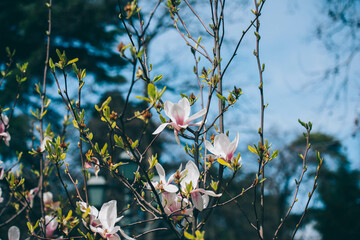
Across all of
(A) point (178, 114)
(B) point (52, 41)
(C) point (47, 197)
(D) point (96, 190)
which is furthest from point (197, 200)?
(B) point (52, 41)

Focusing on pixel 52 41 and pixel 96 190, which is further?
pixel 52 41

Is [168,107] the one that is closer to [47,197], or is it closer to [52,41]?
[47,197]

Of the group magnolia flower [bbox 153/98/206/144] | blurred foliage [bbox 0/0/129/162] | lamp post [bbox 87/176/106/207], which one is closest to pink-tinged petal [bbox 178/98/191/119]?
magnolia flower [bbox 153/98/206/144]

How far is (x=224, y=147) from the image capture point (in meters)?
1.07

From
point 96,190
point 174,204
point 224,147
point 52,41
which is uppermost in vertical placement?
point 52,41

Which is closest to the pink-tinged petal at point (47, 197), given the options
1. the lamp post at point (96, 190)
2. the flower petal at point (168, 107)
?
the flower petal at point (168, 107)

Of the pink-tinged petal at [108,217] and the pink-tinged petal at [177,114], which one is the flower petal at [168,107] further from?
the pink-tinged petal at [108,217]

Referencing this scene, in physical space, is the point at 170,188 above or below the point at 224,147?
below

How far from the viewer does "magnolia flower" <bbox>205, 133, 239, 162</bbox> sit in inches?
41.6

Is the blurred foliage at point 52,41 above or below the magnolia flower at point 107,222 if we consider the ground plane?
above

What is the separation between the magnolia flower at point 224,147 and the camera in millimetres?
1058

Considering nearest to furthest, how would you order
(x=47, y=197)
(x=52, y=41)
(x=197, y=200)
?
(x=197, y=200) → (x=47, y=197) → (x=52, y=41)

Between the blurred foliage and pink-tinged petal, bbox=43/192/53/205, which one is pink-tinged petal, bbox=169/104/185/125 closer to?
Result: pink-tinged petal, bbox=43/192/53/205

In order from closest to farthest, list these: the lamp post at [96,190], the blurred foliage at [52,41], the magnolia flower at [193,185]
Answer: the magnolia flower at [193,185] < the lamp post at [96,190] < the blurred foliage at [52,41]
